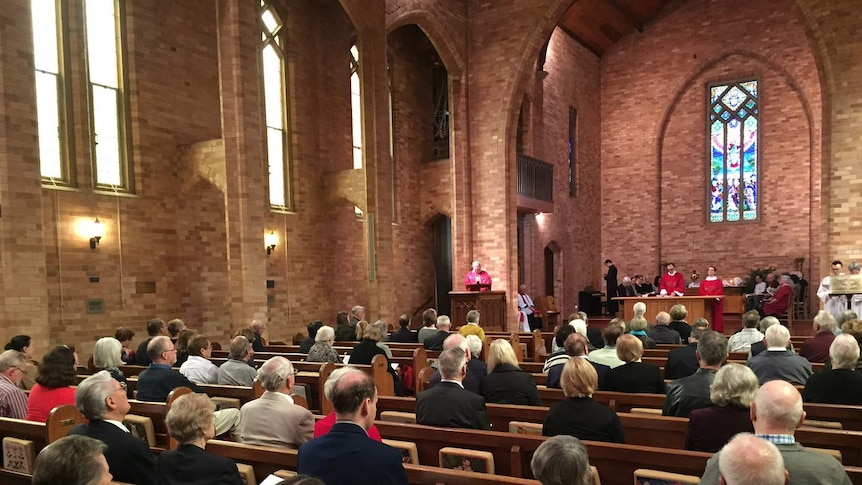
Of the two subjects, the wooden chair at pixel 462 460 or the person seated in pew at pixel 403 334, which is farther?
the person seated in pew at pixel 403 334

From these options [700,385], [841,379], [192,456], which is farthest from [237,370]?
[841,379]

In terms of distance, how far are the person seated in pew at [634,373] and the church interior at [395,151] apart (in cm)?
676

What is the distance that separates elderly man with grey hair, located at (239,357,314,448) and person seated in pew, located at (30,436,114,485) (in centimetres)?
148

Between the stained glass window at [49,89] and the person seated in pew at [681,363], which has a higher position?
the stained glass window at [49,89]

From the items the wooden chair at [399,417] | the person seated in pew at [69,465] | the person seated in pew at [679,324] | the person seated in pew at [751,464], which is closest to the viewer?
the person seated in pew at [751,464]

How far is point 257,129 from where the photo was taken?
10242 millimetres

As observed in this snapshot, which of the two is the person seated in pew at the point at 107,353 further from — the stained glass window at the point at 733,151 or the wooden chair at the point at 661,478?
the stained glass window at the point at 733,151

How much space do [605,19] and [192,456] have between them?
1911cm

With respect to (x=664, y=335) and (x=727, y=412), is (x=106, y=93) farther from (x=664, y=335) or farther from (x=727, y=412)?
(x=727, y=412)

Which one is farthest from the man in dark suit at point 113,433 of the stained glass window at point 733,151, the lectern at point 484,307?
the stained glass window at point 733,151

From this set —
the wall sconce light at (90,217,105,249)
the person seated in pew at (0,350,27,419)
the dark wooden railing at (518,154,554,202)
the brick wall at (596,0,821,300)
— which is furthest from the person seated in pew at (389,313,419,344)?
the brick wall at (596,0,821,300)

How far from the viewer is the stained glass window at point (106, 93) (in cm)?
967

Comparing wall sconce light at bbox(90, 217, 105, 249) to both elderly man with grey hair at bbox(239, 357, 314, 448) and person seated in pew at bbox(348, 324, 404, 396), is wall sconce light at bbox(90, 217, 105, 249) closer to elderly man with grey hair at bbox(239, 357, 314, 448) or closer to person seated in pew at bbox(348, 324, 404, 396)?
person seated in pew at bbox(348, 324, 404, 396)

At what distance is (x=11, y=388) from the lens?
455 cm
